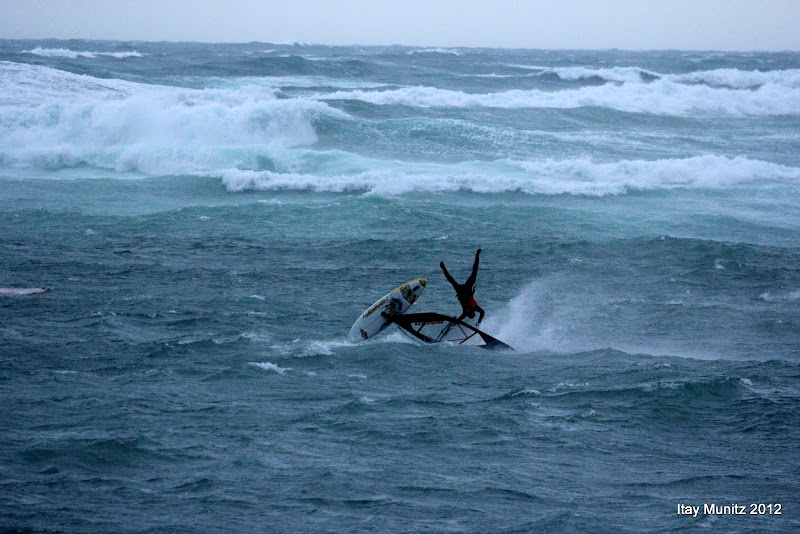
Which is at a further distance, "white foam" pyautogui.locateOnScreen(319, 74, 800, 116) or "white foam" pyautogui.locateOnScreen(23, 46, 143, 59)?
"white foam" pyautogui.locateOnScreen(23, 46, 143, 59)

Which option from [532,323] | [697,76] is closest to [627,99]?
[697,76]

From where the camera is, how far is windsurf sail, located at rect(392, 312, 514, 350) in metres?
16.0

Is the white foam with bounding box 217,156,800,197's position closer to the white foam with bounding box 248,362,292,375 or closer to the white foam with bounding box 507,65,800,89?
the white foam with bounding box 248,362,292,375

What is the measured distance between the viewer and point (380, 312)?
16016 millimetres

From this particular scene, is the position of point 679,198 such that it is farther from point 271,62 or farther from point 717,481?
point 271,62

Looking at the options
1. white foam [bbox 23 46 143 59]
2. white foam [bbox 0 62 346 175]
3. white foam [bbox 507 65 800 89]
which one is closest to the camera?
white foam [bbox 0 62 346 175]

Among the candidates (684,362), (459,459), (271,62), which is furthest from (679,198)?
(271,62)

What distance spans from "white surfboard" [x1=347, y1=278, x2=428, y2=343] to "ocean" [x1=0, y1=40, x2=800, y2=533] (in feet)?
1.26

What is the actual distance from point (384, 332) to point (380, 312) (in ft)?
2.64

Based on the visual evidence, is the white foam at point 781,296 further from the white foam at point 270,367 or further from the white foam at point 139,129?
the white foam at point 139,129

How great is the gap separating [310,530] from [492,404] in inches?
170

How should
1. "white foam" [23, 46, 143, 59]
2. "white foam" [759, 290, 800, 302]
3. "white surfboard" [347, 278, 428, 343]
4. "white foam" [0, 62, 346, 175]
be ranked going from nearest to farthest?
"white surfboard" [347, 278, 428, 343] < "white foam" [759, 290, 800, 302] < "white foam" [0, 62, 346, 175] < "white foam" [23, 46, 143, 59]

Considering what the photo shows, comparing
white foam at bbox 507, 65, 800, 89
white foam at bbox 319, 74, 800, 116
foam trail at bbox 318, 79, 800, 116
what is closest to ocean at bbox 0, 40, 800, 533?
white foam at bbox 319, 74, 800, 116

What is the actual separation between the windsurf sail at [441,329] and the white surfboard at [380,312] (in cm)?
18
